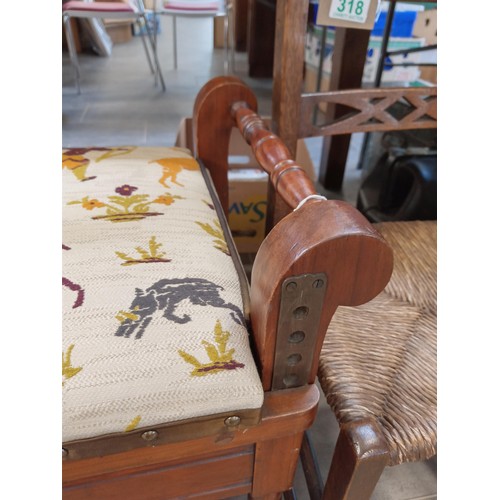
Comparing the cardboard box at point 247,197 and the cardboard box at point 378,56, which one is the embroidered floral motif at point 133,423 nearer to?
the cardboard box at point 247,197

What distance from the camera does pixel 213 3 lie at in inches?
95.2

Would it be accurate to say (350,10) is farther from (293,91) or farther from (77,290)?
(77,290)

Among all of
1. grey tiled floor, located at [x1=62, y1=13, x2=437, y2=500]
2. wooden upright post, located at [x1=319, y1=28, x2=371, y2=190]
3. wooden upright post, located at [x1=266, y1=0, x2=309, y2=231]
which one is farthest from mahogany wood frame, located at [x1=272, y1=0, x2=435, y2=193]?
wooden upright post, located at [x1=319, y1=28, x2=371, y2=190]

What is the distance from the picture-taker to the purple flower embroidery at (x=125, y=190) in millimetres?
609

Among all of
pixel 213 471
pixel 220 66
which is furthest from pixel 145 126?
pixel 213 471

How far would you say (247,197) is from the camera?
45.1 inches

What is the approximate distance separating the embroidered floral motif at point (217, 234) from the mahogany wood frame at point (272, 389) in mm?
99

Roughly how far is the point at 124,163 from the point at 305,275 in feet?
1.44

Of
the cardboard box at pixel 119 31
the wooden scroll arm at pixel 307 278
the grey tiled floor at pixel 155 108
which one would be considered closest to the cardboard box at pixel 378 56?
the grey tiled floor at pixel 155 108

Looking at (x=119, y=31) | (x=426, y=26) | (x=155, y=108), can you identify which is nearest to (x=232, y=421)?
Result: (x=426, y=26)

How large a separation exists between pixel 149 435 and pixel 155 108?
6.96 ft

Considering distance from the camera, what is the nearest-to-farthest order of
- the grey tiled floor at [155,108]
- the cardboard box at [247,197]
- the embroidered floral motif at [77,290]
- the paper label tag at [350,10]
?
the embroidered floral motif at [77,290] → the paper label tag at [350,10] → the grey tiled floor at [155,108] → the cardboard box at [247,197]

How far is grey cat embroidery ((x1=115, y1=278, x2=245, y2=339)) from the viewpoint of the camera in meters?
0.40

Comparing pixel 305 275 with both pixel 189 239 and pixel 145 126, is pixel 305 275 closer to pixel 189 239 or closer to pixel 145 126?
pixel 189 239
